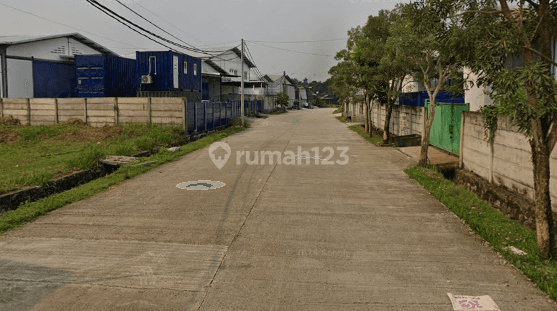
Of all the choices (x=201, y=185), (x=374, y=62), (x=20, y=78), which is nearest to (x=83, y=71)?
(x=20, y=78)

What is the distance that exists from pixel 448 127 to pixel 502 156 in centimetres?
670

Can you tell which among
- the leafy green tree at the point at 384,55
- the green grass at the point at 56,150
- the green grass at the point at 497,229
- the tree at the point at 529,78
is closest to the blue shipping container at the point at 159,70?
the green grass at the point at 56,150

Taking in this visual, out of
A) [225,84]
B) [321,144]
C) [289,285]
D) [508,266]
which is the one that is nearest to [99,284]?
[289,285]

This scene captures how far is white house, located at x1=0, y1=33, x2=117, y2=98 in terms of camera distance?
3150 centimetres

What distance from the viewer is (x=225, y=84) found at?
60.0 metres

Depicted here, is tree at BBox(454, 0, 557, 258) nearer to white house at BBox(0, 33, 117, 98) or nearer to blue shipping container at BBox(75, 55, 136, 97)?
blue shipping container at BBox(75, 55, 136, 97)

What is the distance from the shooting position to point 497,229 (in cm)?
716

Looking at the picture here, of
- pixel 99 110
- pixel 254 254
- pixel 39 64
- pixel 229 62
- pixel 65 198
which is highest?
pixel 229 62

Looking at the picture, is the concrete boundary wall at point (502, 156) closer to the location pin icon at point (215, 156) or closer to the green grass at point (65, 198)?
the location pin icon at point (215, 156)

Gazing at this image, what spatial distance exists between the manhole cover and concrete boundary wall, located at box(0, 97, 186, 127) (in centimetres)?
1181

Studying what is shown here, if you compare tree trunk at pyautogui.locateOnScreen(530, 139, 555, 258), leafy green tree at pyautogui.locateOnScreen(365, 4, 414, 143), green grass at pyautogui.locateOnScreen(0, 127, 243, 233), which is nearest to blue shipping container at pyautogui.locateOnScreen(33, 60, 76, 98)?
green grass at pyautogui.locateOnScreen(0, 127, 243, 233)

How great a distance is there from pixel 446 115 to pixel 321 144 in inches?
278

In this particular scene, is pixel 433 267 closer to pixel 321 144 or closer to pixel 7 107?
pixel 321 144

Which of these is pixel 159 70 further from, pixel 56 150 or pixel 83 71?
pixel 56 150
